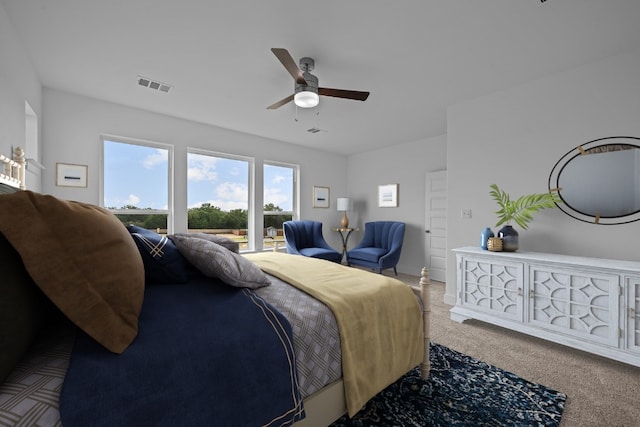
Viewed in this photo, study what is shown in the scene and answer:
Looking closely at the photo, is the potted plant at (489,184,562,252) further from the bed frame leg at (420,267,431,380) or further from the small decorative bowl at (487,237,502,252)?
the bed frame leg at (420,267,431,380)

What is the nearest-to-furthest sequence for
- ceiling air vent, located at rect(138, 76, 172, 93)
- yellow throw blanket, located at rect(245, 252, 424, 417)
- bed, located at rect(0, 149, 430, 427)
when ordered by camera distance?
bed, located at rect(0, 149, 430, 427) < yellow throw blanket, located at rect(245, 252, 424, 417) < ceiling air vent, located at rect(138, 76, 172, 93)

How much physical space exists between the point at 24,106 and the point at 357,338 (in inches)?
134

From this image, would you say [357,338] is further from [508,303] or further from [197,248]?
[508,303]

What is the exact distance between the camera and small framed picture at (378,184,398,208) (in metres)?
5.48

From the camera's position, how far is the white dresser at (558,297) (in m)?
2.03

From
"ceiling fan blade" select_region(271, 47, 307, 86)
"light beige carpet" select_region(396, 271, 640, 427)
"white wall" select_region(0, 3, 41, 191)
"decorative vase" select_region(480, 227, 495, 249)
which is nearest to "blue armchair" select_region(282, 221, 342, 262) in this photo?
"light beige carpet" select_region(396, 271, 640, 427)

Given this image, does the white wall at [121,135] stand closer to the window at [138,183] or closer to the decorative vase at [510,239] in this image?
the window at [138,183]

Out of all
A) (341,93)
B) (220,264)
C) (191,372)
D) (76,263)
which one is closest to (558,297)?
(341,93)

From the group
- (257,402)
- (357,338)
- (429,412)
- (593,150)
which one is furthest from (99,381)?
(593,150)

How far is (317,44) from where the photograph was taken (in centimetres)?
224

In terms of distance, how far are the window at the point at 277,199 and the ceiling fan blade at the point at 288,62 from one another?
9.39 feet

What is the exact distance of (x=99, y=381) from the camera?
29.9 inches

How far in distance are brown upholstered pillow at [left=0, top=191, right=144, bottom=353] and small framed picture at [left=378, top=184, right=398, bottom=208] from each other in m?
5.02

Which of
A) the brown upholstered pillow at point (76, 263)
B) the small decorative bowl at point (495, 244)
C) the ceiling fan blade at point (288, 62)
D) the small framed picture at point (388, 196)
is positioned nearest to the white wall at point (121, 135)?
the small framed picture at point (388, 196)
